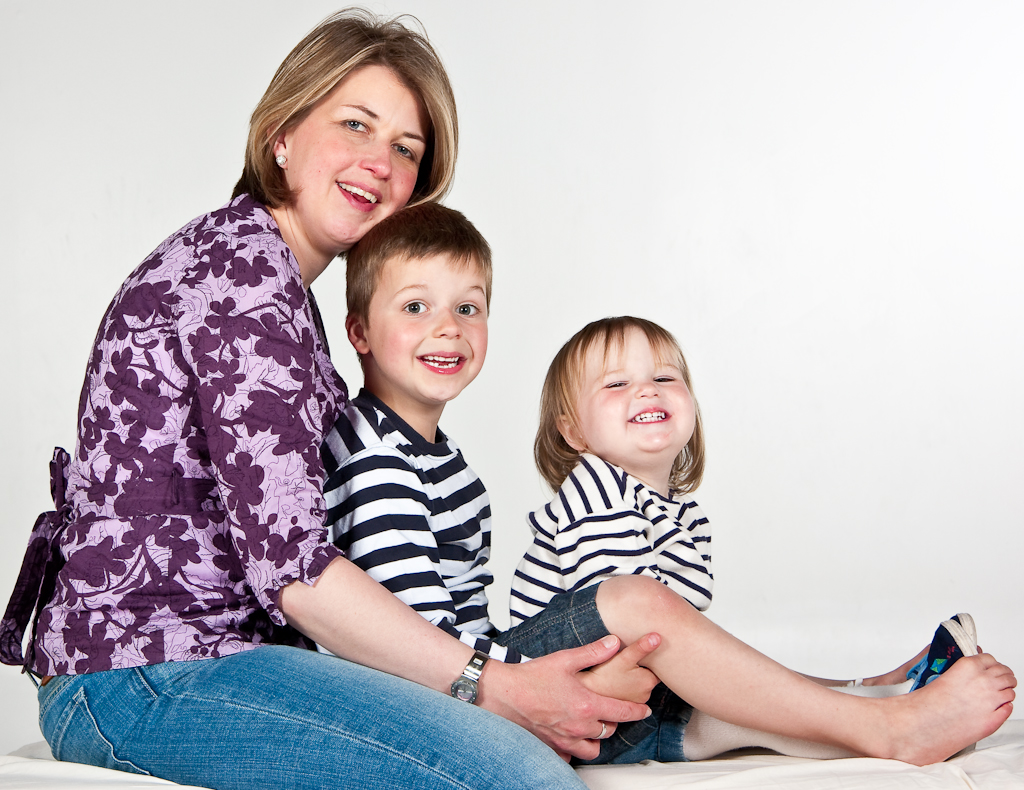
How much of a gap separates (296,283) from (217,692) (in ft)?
2.03

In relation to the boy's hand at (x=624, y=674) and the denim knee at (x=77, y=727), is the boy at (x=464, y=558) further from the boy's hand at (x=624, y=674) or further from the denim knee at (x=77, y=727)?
the denim knee at (x=77, y=727)

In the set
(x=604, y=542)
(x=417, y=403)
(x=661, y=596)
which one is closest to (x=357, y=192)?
(x=417, y=403)

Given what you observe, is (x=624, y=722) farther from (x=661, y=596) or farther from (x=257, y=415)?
(x=257, y=415)

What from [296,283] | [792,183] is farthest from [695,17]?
[296,283]

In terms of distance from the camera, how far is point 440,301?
1.88 meters

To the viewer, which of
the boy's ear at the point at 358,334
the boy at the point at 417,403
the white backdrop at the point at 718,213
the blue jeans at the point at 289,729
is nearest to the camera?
the blue jeans at the point at 289,729

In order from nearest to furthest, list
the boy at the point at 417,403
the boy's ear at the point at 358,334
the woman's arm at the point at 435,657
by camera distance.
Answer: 1. the woman's arm at the point at 435,657
2. the boy at the point at 417,403
3. the boy's ear at the point at 358,334

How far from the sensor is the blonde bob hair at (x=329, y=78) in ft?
6.05

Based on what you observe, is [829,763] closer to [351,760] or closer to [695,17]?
[351,760]

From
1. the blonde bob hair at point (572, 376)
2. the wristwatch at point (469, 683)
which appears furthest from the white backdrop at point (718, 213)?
the wristwatch at point (469, 683)

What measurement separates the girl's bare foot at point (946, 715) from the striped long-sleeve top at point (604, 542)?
45 cm

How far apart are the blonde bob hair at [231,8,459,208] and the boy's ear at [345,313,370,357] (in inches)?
9.7

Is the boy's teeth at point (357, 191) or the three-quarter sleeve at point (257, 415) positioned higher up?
the boy's teeth at point (357, 191)

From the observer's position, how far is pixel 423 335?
184cm
